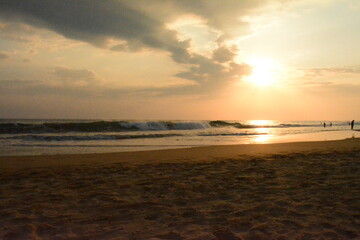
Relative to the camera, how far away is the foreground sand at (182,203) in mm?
3596

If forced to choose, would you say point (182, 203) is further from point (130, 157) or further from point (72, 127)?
point (72, 127)

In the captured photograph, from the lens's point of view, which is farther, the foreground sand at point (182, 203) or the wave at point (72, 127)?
the wave at point (72, 127)

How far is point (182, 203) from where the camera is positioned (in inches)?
187

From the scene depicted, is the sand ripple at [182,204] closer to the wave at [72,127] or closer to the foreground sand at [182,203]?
the foreground sand at [182,203]

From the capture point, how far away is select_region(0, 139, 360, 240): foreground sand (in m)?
3.60

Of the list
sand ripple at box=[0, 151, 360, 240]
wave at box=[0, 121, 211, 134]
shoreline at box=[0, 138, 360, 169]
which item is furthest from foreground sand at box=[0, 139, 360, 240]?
wave at box=[0, 121, 211, 134]

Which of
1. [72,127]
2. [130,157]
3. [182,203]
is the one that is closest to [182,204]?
[182,203]

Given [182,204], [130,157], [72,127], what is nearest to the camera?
[182,204]

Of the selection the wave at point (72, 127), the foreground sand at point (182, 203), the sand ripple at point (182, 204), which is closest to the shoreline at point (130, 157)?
the foreground sand at point (182, 203)

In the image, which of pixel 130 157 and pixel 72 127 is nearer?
pixel 130 157

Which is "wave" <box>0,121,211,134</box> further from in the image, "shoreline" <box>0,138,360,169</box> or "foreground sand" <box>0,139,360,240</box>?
"foreground sand" <box>0,139,360,240</box>

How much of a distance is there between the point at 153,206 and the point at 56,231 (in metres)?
1.48

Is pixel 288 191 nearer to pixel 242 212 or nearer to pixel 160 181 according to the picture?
pixel 242 212

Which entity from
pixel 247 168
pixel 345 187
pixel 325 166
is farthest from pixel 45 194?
pixel 325 166
